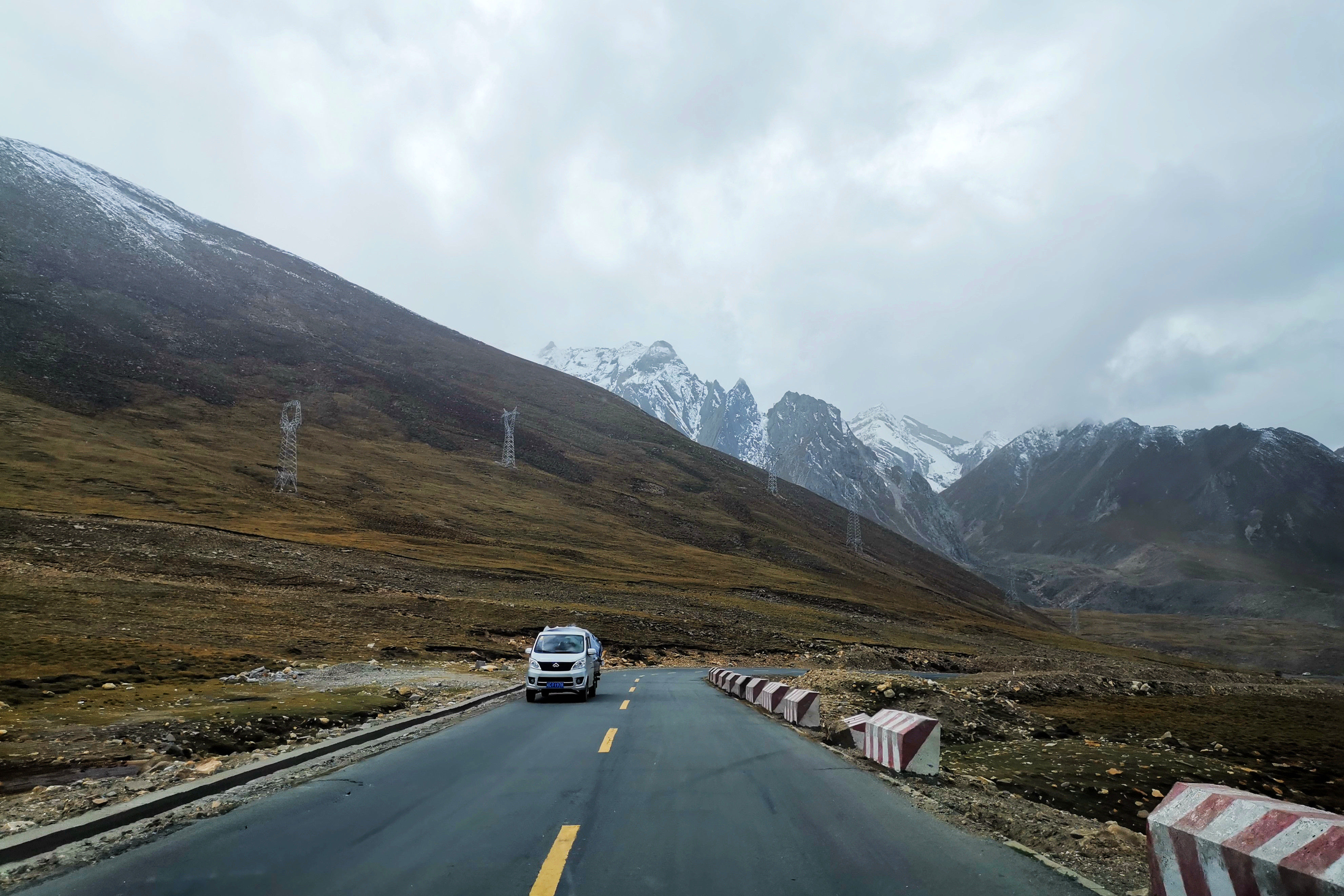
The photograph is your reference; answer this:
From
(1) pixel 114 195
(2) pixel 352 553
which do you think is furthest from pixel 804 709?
(1) pixel 114 195

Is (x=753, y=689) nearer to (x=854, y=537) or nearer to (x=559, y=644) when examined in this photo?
(x=559, y=644)

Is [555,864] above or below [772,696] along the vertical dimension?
below

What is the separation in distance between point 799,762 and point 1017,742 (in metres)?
7.77

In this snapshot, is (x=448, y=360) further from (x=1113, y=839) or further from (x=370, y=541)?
(x=1113, y=839)

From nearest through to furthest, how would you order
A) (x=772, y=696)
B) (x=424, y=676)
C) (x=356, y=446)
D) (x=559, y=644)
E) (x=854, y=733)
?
(x=854, y=733) < (x=772, y=696) < (x=559, y=644) < (x=424, y=676) < (x=356, y=446)

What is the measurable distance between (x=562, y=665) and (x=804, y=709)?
7.66 meters

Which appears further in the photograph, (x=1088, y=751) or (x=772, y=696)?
(x=772, y=696)

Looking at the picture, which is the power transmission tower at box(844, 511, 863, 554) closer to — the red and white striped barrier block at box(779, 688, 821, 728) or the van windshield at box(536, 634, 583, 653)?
the van windshield at box(536, 634, 583, 653)

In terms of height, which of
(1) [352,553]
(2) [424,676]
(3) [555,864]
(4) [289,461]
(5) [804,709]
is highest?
(4) [289,461]

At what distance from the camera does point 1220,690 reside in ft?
146

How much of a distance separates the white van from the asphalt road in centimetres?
926

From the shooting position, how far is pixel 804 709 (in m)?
17.5

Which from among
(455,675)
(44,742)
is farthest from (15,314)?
(44,742)

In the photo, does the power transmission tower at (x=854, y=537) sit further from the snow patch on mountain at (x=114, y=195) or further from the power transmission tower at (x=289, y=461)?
the snow patch on mountain at (x=114, y=195)
